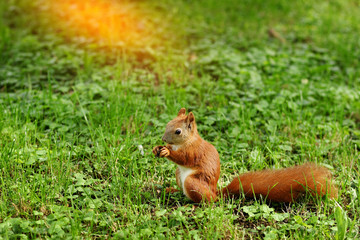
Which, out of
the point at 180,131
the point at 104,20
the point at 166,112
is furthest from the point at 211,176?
the point at 104,20

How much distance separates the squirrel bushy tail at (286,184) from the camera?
8.20 ft

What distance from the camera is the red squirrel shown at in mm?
2416

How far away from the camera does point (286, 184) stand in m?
2.50

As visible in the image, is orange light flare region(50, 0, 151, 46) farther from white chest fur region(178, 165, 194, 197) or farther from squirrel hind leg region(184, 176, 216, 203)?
squirrel hind leg region(184, 176, 216, 203)

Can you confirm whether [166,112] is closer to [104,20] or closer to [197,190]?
[197,190]

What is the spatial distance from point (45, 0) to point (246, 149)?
14.9 feet

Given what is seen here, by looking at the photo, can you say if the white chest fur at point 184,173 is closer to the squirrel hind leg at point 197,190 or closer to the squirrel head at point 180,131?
the squirrel hind leg at point 197,190

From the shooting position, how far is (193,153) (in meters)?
2.44

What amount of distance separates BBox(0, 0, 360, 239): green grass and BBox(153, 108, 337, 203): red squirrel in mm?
92

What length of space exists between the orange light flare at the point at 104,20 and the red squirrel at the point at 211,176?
116 inches

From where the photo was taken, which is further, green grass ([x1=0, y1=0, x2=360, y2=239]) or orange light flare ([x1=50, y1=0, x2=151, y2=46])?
orange light flare ([x1=50, y1=0, x2=151, y2=46])

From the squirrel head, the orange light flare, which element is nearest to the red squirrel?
the squirrel head

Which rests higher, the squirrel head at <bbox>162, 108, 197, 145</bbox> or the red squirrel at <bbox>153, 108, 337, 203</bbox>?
the squirrel head at <bbox>162, 108, 197, 145</bbox>

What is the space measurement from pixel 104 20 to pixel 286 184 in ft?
13.3
